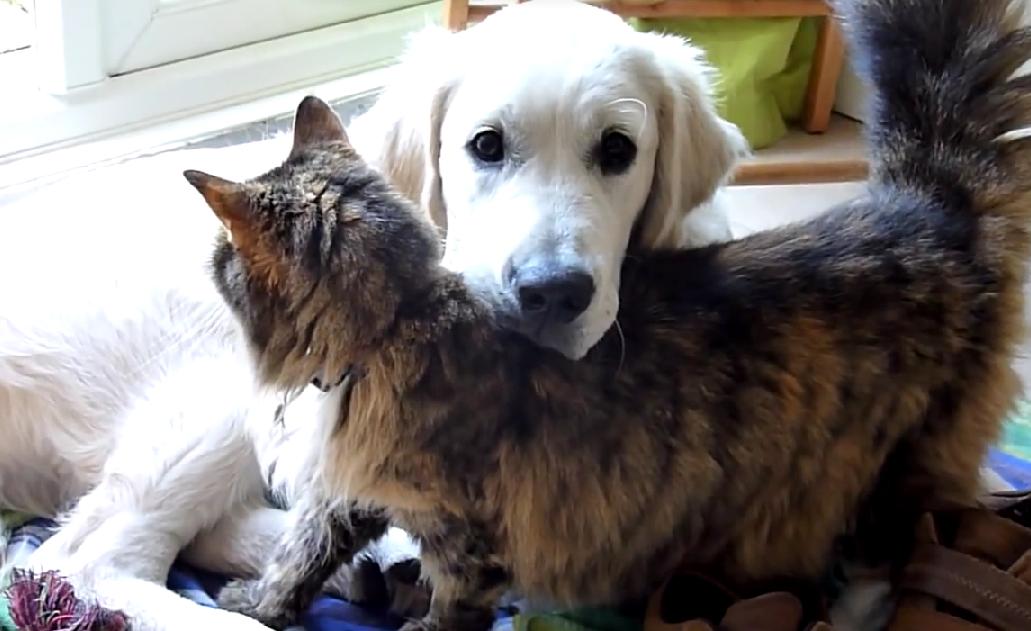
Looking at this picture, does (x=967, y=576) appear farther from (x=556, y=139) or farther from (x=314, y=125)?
(x=314, y=125)

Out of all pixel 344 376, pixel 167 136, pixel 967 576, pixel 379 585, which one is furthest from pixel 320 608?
pixel 167 136

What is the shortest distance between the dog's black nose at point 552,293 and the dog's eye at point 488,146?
225 millimetres

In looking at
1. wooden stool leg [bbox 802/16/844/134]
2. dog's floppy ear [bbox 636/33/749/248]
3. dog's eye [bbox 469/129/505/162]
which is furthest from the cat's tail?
wooden stool leg [bbox 802/16/844/134]

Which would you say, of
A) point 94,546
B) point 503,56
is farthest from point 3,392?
point 503,56

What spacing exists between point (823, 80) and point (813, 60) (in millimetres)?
57

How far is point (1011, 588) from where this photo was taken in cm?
147

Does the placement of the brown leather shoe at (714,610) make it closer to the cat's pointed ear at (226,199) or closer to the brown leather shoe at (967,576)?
the brown leather shoe at (967,576)

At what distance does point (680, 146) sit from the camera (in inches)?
65.5

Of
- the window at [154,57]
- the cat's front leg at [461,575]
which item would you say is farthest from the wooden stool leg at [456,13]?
the cat's front leg at [461,575]

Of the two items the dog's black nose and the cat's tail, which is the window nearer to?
the cat's tail

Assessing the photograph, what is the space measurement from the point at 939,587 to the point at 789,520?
0.61ft

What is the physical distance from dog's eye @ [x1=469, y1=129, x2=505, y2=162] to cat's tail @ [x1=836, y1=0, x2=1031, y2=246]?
50cm

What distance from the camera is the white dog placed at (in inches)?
60.0

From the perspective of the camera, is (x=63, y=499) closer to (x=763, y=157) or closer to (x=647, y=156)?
(x=647, y=156)
